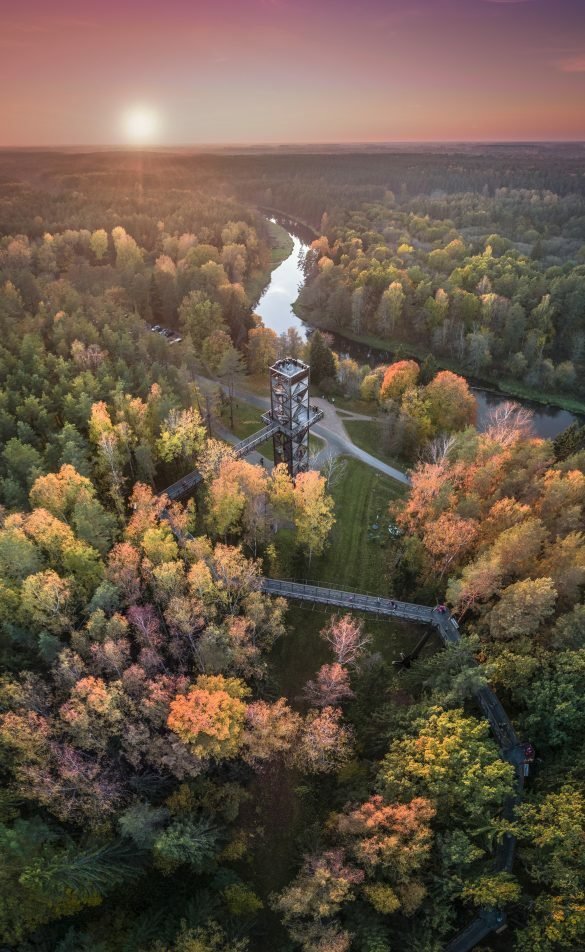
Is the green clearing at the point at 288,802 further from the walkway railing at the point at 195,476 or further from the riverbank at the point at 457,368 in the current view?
the riverbank at the point at 457,368

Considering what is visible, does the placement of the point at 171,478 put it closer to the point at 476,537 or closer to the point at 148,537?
the point at 148,537

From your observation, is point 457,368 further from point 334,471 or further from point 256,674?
point 256,674

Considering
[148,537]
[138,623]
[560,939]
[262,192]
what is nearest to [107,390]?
[148,537]

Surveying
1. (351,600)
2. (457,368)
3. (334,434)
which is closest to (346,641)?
(351,600)

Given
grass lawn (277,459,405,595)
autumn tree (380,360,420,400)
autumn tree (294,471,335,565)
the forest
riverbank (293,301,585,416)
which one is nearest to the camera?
the forest

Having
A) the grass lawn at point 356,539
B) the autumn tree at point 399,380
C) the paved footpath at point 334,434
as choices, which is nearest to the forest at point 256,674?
the grass lawn at point 356,539

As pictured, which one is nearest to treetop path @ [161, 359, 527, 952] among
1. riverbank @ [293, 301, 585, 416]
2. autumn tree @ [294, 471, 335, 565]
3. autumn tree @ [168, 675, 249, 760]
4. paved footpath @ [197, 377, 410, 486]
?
autumn tree @ [294, 471, 335, 565]

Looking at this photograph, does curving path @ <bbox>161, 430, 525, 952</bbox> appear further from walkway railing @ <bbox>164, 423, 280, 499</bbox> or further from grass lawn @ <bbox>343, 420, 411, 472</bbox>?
grass lawn @ <bbox>343, 420, 411, 472</bbox>
